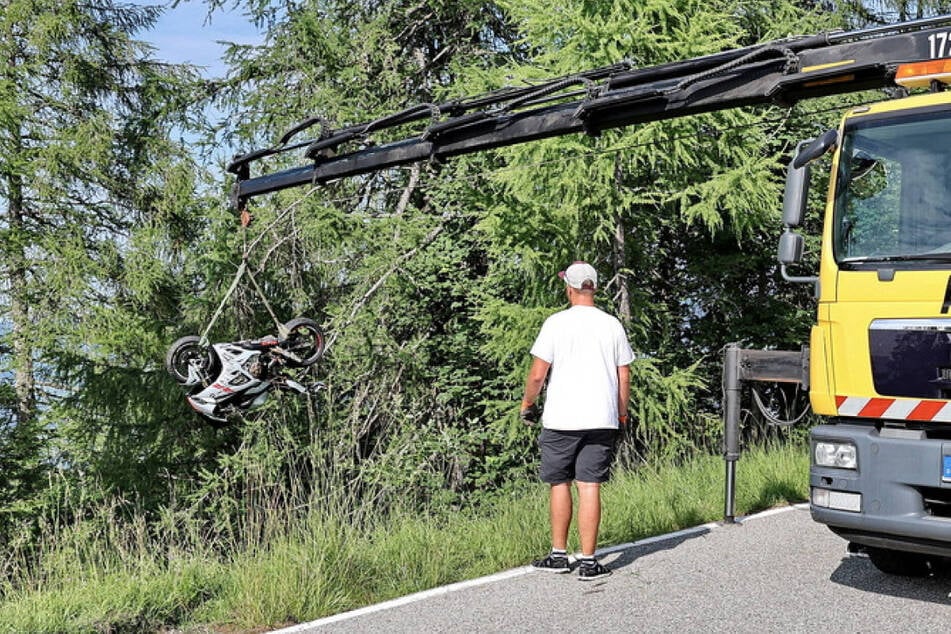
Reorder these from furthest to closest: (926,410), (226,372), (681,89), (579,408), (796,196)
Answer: (226,372) < (681,89) < (579,408) < (796,196) < (926,410)

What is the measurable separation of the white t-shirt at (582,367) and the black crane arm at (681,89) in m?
2.12

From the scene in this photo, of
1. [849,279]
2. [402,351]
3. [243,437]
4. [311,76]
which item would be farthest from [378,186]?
[849,279]

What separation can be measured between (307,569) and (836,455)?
310cm

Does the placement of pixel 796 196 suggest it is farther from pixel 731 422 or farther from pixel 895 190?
pixel 731 422

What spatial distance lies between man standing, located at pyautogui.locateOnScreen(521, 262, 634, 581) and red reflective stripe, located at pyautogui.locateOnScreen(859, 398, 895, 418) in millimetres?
1487

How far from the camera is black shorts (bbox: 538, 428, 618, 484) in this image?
20.5 feet

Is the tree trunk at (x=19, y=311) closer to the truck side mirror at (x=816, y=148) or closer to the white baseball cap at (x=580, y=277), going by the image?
the white baseball cap at (x=580, y=277)

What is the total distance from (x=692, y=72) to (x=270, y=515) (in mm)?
4498

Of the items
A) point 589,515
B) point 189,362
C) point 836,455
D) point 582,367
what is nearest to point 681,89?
point 582,367

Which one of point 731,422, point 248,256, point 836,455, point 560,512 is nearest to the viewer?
point 836,455

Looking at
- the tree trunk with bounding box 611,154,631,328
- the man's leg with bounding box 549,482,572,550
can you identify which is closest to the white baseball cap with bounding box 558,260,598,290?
the man's leg with bounding box 549,482,572,550

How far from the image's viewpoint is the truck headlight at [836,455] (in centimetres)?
546

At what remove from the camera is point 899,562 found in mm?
6027

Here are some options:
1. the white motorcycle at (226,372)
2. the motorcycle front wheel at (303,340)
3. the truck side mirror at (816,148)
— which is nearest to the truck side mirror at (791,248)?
the truck side mirror at (816,148)
